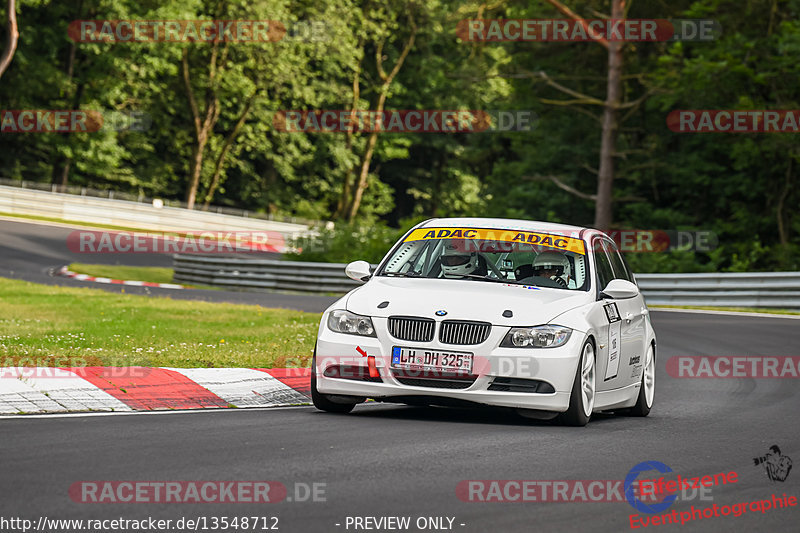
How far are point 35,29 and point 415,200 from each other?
31319mm

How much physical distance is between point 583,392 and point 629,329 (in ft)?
5.29

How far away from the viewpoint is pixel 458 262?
414 inches

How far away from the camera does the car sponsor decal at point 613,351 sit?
1020cm

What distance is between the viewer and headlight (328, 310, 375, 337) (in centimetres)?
942

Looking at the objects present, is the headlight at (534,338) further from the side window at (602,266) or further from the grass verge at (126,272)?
the grass verge at (126,272)

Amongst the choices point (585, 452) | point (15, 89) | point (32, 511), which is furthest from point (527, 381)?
point (15, 89)

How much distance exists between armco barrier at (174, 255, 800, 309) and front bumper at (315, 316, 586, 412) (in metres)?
18.0

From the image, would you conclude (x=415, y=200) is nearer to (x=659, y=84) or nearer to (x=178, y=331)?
(x=659, y=84)

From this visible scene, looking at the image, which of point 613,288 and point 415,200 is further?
point 415,200

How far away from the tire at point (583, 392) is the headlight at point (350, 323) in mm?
1561

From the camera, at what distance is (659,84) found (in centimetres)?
3697
